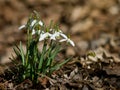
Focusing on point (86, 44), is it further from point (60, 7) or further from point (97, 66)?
point (97, 66)

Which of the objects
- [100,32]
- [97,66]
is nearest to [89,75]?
[97,66]

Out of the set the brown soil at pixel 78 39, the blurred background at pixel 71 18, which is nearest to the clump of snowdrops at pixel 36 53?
the brown soil at pixel 78 39

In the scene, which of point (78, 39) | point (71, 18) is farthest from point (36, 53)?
point (71, 18)

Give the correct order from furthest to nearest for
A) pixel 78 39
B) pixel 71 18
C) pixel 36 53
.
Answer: pixel 71 18, pixel 78 39, pixel 36 53

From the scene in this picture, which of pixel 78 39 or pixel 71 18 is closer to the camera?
pixel 78 39

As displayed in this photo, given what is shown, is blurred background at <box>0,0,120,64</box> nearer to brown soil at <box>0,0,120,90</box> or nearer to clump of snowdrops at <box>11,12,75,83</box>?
brown soil at <box>0,0,120,90</box>

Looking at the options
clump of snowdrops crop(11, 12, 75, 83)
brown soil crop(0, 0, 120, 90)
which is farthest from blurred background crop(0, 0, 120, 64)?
clump of snowdrops crop(11, 12, 75, 83)

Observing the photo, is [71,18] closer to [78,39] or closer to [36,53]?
[78,39]

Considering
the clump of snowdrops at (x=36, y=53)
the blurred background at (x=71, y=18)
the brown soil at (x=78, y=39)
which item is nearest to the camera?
the clump of snowdrops at (x=36, y=53)

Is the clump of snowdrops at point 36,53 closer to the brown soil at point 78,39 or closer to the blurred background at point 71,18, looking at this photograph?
the brown soil at point 78,39
